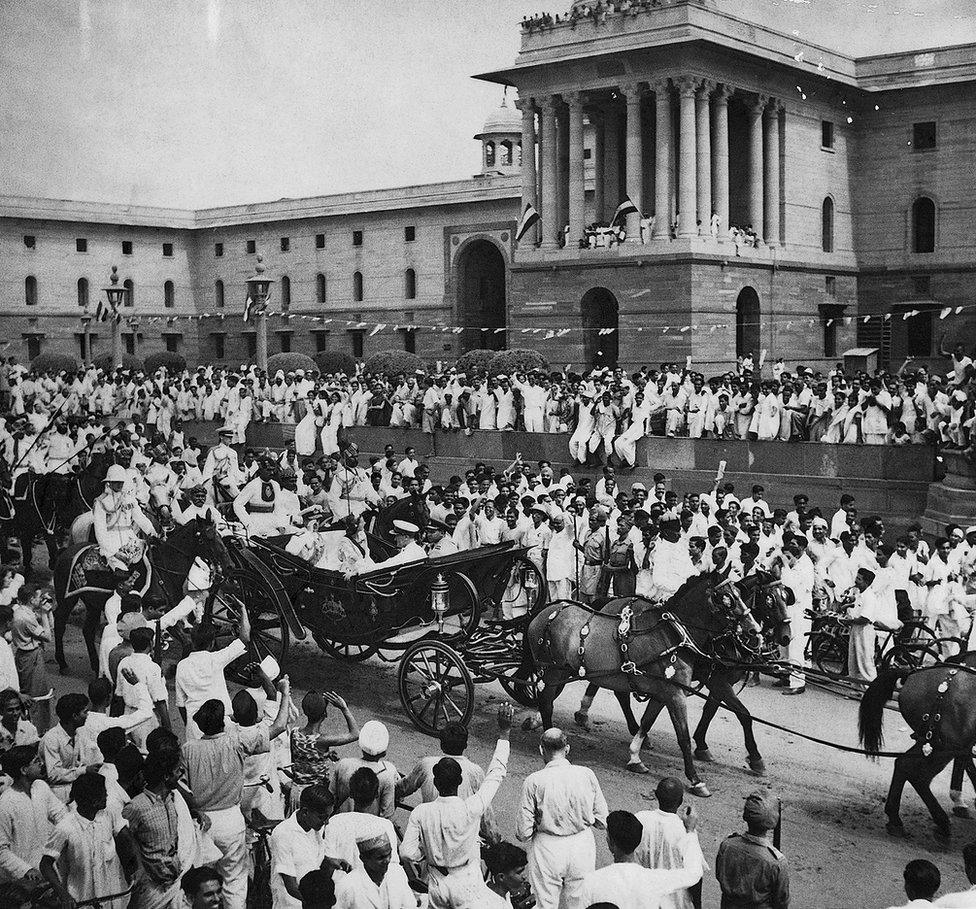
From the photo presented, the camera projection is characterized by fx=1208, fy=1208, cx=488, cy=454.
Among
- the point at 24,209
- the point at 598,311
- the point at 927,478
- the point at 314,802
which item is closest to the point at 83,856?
the point at 314,802

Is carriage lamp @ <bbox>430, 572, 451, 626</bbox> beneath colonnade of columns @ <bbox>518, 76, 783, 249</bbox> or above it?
beneath

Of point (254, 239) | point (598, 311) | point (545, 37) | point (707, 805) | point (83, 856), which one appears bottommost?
point (707, 805)

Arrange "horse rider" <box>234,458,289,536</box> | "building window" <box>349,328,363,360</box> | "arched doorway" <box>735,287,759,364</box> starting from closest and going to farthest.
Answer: "horse rider" <box>234,458,289,536</box> → "arched doorway" <box>735,287,759,364</box> → "building window" <box>349,328,363,360</box>

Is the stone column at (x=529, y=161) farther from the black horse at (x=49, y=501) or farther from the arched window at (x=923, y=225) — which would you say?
the black horse at (x=49, y=501)

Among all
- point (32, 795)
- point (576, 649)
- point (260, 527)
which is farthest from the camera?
point (260, 527)

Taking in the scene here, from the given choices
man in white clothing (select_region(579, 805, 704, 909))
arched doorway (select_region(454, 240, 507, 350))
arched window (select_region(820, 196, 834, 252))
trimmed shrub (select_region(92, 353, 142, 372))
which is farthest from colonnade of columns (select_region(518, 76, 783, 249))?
man in white clothing (select_region(579, 805, 704, 909))

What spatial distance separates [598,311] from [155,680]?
31357 millimetres

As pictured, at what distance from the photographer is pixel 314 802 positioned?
21.0 feet

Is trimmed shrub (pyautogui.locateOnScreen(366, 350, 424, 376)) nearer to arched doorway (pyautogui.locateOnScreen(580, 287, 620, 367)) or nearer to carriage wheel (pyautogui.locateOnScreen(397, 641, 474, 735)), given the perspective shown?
arched doorway (pyautogui.locateOnScreen(580, 287, 620, 367))

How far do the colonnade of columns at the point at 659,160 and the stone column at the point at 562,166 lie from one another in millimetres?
34

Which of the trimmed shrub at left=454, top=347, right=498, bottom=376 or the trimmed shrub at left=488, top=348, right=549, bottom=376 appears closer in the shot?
the trimmed shrub at left=488, top=348, right=549, bottom=376

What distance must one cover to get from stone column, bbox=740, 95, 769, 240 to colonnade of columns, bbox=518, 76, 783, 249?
0.03 meters

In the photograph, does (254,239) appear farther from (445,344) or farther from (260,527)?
(260,527)

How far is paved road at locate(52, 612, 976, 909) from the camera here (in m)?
8.42
